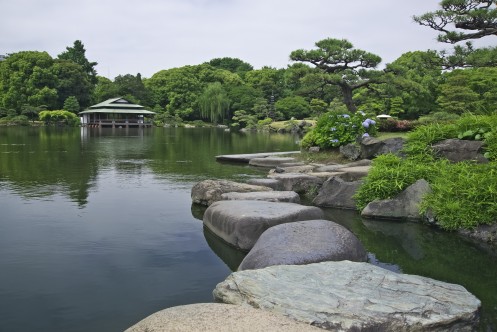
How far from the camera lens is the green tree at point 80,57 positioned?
69.1 m

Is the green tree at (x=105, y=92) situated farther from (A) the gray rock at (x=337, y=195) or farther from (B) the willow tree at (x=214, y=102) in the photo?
(A) the gray rock at (x=337, y=195)

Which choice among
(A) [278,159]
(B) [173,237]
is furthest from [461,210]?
(A) [278,159]

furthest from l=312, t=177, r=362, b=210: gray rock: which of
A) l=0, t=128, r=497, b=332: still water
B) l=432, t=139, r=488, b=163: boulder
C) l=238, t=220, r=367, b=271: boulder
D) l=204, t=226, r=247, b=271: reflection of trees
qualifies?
l=238, t=220, r=367, b=271: boulder

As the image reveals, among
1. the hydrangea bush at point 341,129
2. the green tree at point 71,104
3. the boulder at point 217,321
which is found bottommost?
the boulder at point 217,321

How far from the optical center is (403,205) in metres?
7.74

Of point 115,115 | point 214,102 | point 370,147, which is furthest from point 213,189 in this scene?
point 214,102

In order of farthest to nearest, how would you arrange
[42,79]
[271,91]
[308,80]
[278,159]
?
[271,91]
[42,79]
[308,80]
[278,159]

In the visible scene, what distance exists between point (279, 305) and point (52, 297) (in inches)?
94.9

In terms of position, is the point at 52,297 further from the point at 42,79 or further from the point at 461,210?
the point at 42,79

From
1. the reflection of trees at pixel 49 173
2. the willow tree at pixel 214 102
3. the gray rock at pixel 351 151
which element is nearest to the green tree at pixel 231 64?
the willow tree at pixel 214 102

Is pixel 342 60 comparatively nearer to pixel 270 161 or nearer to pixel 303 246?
pixel 270 161

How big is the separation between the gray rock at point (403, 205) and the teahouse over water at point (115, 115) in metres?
51.2

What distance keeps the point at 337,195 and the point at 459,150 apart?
2.68 m

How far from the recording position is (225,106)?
204ft
